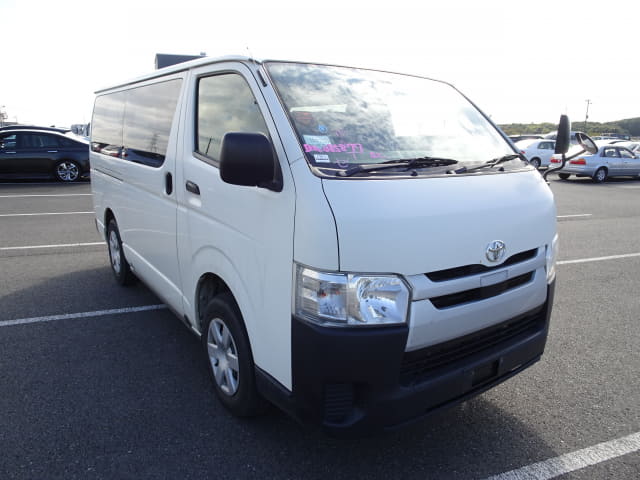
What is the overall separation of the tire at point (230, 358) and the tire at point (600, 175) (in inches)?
762

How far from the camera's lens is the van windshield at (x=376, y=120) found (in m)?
2.48

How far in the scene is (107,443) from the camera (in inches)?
105

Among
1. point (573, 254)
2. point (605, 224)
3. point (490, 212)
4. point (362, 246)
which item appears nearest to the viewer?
point (362, 246)

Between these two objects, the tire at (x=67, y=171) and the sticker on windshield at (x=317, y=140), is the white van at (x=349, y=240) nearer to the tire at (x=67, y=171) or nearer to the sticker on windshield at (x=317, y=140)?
the sticker on windshield at (x=317, y=140)

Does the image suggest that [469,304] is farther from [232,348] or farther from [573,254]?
[573,254]

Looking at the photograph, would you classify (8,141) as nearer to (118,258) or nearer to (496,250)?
(118,258)

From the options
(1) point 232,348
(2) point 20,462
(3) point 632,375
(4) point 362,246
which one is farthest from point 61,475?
(3) point 632,375

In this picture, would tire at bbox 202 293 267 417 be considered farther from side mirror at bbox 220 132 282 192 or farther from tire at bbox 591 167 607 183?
tire at bbox 591 167 607 183

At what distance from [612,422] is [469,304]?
1.47 meters

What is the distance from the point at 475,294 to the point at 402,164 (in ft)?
2.50

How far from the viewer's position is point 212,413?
296 centimetres

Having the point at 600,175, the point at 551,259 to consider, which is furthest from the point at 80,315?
the point at 600,175

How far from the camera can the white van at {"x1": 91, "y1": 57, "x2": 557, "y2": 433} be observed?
2084 millimetres

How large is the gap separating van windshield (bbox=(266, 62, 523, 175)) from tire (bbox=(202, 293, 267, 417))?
1023mm
